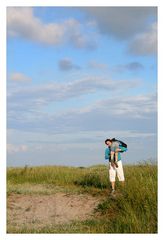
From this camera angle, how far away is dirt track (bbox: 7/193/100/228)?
31.8ft

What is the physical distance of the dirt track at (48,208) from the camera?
31.8 feet

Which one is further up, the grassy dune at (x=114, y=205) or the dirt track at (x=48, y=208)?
the grassy dune at (x=114, y=205)

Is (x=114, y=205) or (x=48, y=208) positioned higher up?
(x=114, y=205)

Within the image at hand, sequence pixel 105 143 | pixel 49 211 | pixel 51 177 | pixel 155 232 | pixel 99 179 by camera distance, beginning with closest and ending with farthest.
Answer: pixel 155 232, pixel 49 211, pixel 105 143, pixel 99 179, pixel 51 177

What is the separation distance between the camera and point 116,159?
1161 centimetres

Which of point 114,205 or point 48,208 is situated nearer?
point 114,205

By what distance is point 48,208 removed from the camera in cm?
1088

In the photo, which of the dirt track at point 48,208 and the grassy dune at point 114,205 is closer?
the grassy dune at point 114,205

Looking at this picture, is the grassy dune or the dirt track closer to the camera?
the grassy dune

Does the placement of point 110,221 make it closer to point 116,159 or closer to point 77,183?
point 116,159

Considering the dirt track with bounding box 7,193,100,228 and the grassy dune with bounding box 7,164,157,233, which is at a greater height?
the grassy dune with bounding box 7,164,157,233
